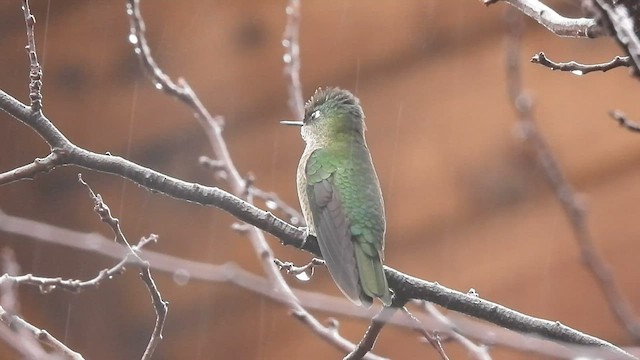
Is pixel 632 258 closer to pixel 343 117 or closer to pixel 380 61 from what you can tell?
pixel 380 61

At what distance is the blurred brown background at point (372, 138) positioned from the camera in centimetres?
358

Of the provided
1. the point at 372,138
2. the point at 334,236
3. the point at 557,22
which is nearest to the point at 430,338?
the point at 334,236

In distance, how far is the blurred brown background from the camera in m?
3.58

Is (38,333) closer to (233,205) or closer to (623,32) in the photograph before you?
(233,205)

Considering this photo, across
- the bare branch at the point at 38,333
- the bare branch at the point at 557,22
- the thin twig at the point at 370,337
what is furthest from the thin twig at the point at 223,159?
the bare branch at the point at 557,22

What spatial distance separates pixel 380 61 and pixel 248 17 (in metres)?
0.59

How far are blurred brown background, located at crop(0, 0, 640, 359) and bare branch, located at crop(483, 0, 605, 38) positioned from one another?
2.10m

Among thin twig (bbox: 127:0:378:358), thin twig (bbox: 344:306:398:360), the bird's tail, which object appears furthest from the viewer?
thin twig (bbox: 127:0:378:358)

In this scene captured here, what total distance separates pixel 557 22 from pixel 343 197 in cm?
75

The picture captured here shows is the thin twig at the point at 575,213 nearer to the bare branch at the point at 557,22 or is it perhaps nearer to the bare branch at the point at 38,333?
the bare branch at the point at 557,22

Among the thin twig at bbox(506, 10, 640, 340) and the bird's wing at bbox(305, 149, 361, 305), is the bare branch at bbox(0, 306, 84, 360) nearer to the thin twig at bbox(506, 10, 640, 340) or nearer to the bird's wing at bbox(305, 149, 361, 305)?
the bird's wing at bbox(305, 149, 361, 305)

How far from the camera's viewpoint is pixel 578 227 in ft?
3.14

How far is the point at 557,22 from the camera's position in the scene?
4.68ft

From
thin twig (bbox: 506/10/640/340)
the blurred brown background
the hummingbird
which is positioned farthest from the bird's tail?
the blurred brown background
